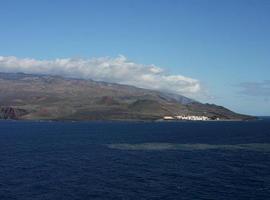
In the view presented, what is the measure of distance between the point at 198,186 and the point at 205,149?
78611 millimetres

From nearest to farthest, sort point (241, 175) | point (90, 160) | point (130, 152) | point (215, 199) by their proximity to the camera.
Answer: point (215, 199) → point (241, 175) → point (90, 160) → point (130, 152)

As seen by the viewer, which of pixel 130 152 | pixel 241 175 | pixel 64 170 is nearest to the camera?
pixel 241 175

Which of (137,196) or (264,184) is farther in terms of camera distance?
(264,184)

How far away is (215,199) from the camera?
288 ft

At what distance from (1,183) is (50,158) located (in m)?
45.2

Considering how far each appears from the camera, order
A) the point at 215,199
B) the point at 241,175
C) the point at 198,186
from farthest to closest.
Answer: the point at 241,175, the point at 198,186, the point at 215,199

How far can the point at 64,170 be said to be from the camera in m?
122

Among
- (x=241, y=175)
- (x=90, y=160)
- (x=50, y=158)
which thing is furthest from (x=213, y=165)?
(x=50, y=158)

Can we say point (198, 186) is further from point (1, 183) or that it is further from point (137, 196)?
point (1, 183)

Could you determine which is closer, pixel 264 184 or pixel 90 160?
pixel 264 184

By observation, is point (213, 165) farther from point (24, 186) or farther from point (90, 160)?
point (24, 186)

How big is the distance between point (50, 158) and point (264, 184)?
242ft

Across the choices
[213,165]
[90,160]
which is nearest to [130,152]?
[90,160]

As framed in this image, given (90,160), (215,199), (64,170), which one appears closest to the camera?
(215,199)
